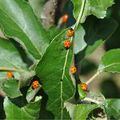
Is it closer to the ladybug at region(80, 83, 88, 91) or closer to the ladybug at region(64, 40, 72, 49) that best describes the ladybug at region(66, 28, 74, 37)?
the ladybug at region(64, 40, 72, 49)

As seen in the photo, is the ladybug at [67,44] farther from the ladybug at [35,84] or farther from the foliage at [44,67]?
the ladybug at [35,84]

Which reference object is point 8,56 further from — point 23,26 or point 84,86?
point 84,86

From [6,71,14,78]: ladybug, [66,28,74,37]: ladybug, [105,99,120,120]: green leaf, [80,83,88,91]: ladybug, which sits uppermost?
[66,28,74,37]: ladybug

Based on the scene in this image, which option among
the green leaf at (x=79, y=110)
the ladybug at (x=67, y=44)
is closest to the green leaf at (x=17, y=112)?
the green leaf at (x=79, y=110)

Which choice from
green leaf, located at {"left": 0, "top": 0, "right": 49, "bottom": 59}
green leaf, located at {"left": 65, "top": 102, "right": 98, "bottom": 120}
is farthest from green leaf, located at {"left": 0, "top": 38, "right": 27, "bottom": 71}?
green leaf, located at {"left": 65, "top": 102, "right": 98, "bottom": 120}

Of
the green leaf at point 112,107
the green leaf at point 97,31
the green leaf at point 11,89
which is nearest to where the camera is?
the green leaf at point 11,89

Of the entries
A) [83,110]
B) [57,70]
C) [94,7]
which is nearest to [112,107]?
[83,110]
